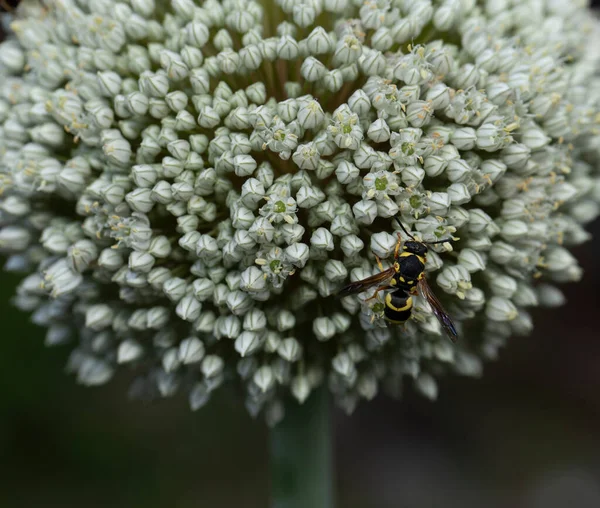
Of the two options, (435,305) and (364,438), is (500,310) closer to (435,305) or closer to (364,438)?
(435,305)

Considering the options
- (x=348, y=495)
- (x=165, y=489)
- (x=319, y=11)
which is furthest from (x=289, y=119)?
(x=348, y=495)

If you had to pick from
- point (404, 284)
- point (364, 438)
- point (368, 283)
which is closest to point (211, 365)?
point (368, 283)

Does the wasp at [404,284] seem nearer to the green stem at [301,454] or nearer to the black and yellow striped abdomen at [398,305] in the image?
the black and yellow striped abdomen at [398,305]

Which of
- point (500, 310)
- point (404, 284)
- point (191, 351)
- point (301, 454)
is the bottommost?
point (301, 454)

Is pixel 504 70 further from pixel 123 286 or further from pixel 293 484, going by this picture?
pixel 293 484

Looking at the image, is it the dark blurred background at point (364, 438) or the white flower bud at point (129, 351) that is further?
the dark blurred background at point (364, 438)

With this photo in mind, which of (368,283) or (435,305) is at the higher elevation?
(368,283)

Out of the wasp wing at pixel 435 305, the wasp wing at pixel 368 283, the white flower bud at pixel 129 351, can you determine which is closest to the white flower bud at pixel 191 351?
the white flower bud at pixel 129 351
